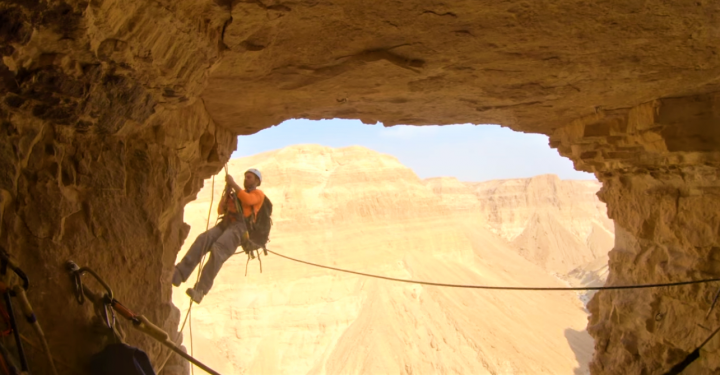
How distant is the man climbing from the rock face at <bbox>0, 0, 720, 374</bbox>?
0.65 m

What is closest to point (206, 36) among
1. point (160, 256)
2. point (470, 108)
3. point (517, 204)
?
point (160, 256)

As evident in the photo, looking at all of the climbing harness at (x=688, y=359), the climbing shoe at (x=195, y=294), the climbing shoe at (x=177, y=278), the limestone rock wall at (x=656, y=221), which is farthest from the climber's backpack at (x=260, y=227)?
the climbing harness at (x=688, y=359)

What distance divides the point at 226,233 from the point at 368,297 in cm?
1610

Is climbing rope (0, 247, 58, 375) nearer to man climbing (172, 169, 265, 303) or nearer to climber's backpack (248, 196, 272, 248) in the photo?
man climbing (172, 169, 265, 303)

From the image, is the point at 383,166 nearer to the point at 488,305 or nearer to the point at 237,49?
the point at 488,305

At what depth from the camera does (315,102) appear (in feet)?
13.5

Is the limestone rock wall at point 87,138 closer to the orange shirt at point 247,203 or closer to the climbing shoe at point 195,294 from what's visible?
the climbing shoe at point 195,294

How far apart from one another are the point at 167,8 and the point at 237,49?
756 mm

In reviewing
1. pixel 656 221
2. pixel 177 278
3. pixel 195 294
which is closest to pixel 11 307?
pixel 177 278

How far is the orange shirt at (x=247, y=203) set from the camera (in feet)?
17.8

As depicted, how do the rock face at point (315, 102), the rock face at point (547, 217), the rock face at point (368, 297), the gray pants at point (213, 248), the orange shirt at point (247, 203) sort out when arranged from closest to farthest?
the rock face at point (315, 102) < the gray pants at point (213, 248) < the orange shirt at point (247, 203) < the rock face at point (368, 297) < the rock face at point (547, 217)

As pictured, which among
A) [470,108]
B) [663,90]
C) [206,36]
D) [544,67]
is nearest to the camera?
[206,36]

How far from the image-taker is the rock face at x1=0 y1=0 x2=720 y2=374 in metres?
1.92

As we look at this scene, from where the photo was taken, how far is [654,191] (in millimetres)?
4625
